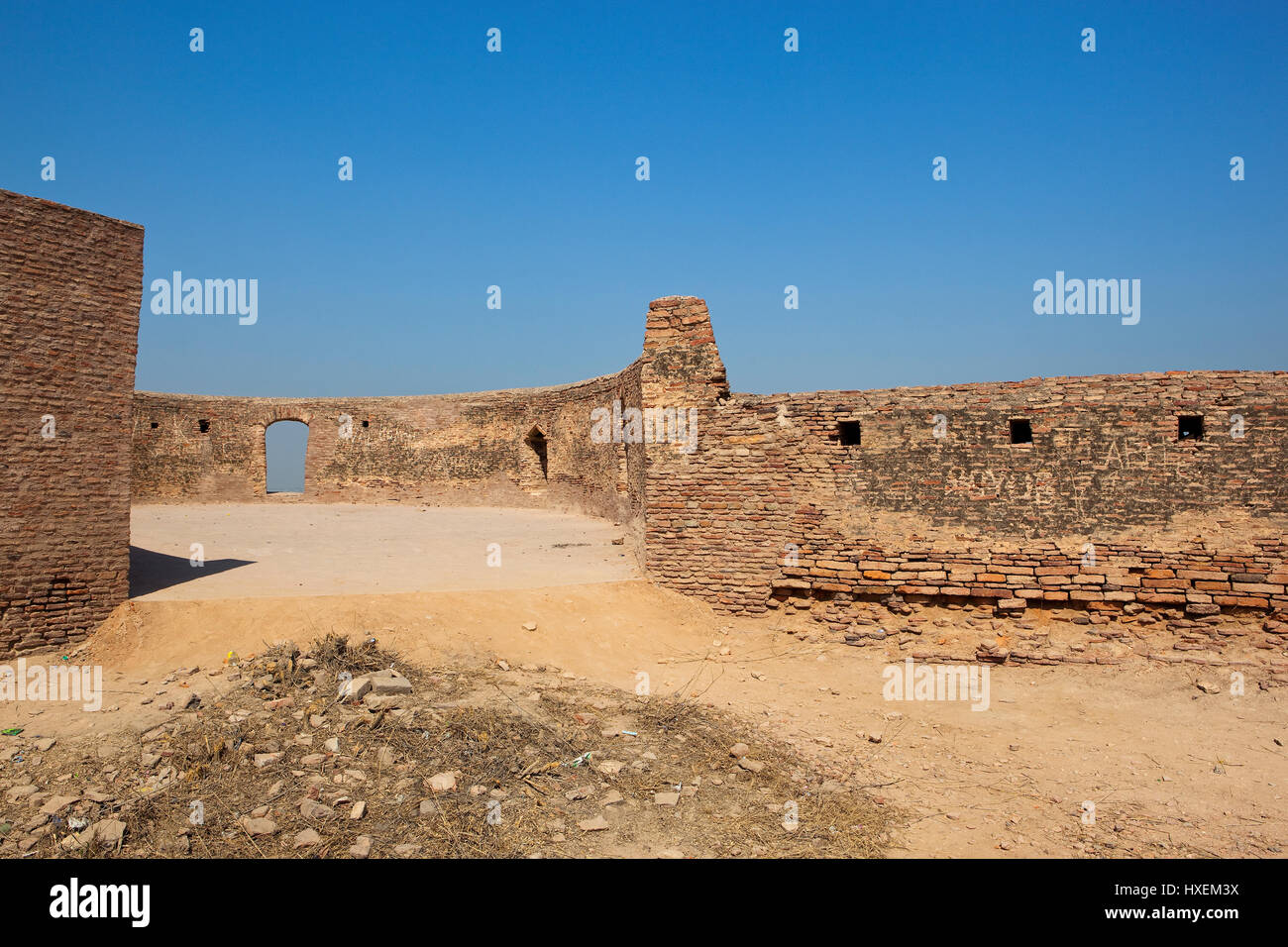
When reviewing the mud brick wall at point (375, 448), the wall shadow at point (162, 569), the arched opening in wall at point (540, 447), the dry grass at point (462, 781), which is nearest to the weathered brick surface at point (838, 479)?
the wall shadow at point (162, 569)

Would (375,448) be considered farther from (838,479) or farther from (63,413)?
(838,479)

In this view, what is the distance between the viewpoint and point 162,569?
33.0 ft

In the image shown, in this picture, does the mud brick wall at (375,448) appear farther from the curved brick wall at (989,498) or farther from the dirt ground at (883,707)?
the dirt ground at (883,707)

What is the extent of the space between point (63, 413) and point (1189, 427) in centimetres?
1251

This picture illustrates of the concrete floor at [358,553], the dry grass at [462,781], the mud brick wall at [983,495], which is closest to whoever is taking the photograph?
the dry grass at [462,781]

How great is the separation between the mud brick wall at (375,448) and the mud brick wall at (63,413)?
11527 mm

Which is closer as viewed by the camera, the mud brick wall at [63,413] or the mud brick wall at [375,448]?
the mud brick wall at [63,413]

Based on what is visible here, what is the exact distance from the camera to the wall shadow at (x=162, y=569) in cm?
902

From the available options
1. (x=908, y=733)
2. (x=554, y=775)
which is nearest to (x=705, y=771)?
(x=554, y=775)

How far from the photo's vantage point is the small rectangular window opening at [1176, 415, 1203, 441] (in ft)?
25.8

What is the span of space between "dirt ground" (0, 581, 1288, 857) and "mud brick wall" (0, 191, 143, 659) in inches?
25.2

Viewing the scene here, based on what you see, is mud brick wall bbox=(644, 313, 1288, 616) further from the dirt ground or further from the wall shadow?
the wall shadow

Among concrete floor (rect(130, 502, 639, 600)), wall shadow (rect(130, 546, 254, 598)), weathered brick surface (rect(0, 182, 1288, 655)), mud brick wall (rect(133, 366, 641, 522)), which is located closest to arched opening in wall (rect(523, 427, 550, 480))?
mud brick wall (rect(133, 366, 641, 522))

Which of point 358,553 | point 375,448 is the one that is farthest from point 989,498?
point 375,448
